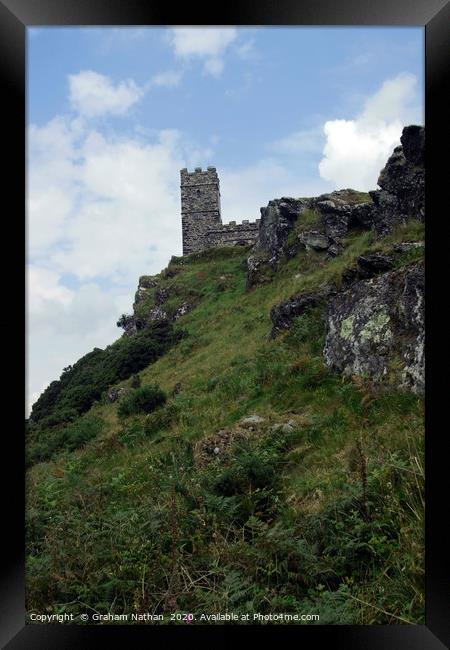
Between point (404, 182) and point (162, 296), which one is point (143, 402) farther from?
point (162, 296)

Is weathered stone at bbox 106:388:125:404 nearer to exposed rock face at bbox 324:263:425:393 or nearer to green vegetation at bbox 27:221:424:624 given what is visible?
green vegetation at bbox 27:221:424:624

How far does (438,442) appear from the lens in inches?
122

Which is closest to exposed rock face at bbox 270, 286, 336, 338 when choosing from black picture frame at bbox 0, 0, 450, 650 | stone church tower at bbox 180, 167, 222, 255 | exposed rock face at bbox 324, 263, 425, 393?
exposed rock face at bbox 324, 263, 425, 393

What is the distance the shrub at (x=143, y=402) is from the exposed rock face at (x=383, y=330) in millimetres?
6567

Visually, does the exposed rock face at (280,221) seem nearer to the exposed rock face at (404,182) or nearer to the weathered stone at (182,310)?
the weathered stone at (182,310)

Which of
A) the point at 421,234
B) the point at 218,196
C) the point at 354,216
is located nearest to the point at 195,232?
the point at 218,196

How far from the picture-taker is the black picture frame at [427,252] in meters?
3.00

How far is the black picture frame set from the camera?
9.83 ft

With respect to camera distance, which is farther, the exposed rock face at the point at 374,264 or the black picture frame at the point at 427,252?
the exposed rock face at the point at 374,264

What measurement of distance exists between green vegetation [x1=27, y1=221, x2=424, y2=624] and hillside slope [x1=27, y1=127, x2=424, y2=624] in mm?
21

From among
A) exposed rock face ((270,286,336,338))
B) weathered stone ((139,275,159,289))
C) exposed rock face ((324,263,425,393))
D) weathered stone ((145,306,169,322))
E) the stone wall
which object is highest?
the stone wall

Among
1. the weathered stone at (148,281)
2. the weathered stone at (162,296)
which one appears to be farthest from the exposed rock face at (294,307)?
the weathered stone at (148,281)

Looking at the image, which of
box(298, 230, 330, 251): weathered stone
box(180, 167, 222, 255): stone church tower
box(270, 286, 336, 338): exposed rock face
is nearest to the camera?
box(270, 286, 336, 338): exposed rock face

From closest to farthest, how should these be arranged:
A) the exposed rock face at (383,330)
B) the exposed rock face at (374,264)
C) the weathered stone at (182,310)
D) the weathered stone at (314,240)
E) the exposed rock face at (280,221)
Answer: the exposed rock face at (383,330) → the exposed rock face at (374,264) → the weathered stone at (314,240) → the exposed rock face at (280,221) → the weathered stone at (182,310)
